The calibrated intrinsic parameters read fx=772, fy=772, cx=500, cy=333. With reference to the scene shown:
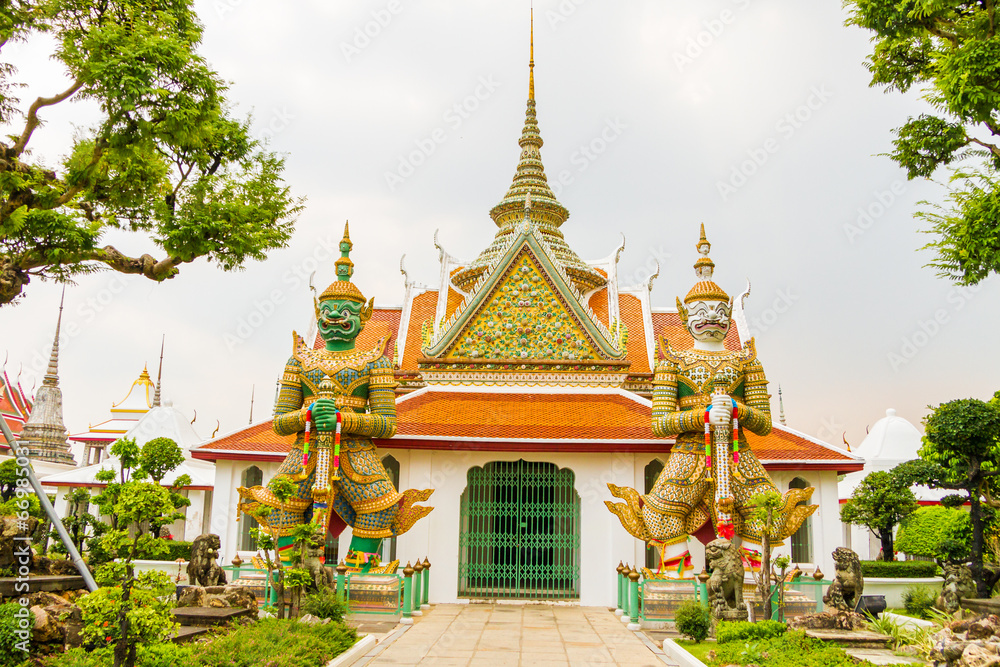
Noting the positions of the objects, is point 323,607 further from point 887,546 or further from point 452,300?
point 887,546

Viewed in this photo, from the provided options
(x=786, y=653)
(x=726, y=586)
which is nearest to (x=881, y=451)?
(x=726, y=586)

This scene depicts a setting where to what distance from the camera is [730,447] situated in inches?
373

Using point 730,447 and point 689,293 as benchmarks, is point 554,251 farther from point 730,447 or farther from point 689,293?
point 730,447

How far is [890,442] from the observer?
906 inches

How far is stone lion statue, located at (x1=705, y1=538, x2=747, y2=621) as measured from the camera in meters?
8.41

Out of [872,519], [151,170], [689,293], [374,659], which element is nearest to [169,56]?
[151,170]

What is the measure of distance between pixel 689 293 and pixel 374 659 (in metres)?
6.18

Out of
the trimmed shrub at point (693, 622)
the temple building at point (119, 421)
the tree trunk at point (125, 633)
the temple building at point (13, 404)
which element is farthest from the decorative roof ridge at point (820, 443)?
the temple building at point (13, 404)

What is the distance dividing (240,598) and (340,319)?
3784 mm

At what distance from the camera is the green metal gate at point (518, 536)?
1208 centimetres

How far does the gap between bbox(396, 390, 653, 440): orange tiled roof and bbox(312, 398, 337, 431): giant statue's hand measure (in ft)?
6.94

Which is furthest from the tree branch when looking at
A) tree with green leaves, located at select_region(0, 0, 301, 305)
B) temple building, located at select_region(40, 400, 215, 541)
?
temple building, located at select_region(40, 400, 215, 541)

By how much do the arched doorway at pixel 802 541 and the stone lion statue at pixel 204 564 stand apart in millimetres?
9043

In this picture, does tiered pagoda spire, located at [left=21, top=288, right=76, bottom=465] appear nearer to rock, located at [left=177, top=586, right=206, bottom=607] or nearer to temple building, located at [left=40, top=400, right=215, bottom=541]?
temple building, located at [left=40, top=400, right=215, bottom=541]
